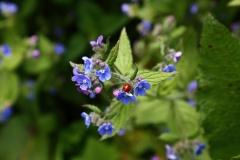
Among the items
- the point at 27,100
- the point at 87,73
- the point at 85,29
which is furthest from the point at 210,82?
the point at 27,100

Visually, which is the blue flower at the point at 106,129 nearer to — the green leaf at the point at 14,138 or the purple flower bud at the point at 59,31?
the green leaf at the point at 14,138

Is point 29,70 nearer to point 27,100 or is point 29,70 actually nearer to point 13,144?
point 27,100

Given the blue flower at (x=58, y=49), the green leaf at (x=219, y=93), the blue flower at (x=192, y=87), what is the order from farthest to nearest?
the blue flower at (x=58, y=49) < the blue flower at (x=192, y=87) < the green leaf at (x=219, y=93)

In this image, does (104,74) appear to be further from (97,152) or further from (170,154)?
(97,152)

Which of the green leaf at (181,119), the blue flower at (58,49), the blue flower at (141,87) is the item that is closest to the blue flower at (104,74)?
the blue flower at (141,87)

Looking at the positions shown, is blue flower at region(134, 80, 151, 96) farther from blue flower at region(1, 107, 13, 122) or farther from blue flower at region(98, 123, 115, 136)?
blue flower at region(1, 107, 13, 122)

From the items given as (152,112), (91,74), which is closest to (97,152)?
(152,112)

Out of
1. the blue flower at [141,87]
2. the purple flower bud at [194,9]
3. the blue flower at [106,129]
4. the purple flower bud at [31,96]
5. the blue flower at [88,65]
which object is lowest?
the blue flower at [106,129]

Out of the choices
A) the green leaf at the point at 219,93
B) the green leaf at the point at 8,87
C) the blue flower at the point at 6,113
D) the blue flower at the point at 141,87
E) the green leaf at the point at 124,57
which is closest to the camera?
the blue flower at the point at 141,87
